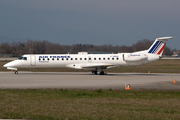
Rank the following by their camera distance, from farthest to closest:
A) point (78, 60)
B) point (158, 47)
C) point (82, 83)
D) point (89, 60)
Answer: point (158, 47), point (89, 60), point (78, 60), point (82, 83)

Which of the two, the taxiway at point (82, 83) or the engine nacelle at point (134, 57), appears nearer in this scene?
the taxiway at point (82, 83)

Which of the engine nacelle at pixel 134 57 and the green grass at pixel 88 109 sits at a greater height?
the engine nacelle at pixel 134 57

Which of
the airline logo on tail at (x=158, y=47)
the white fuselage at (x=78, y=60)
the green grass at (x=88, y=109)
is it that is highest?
the airline logo on tail at (x=158, y=47)

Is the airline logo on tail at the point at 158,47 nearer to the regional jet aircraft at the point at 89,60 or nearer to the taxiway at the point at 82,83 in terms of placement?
the regional jet aircraft at the point at 89,60

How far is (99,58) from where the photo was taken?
3300 centimetres

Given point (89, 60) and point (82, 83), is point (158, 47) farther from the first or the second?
point (82, 83)

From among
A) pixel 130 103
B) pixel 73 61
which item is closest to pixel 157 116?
pixel 130 103

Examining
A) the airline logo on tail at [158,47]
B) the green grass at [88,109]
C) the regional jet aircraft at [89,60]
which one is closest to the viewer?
the green grass at [88,109]

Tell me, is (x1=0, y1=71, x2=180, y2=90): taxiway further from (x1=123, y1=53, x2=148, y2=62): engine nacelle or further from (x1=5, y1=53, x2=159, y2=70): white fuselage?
(x1=123, y1=53, x2=148, y2=62): engine nacelle

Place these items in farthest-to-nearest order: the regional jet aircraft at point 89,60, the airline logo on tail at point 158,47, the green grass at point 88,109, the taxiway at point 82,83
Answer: the airline logo on tail at point 158,47 < the regional jet aircraft at point 89,60 < the taxiway at point 82,83 < the green grass at point 88,109

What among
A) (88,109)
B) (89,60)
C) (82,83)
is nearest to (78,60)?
(89,60)

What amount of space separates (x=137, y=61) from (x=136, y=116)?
23.7 metres

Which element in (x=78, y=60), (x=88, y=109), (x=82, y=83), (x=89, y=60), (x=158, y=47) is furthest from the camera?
(x=158, y=47)

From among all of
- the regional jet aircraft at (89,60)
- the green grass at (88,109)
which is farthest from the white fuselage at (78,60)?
the green grass at (88,109)
